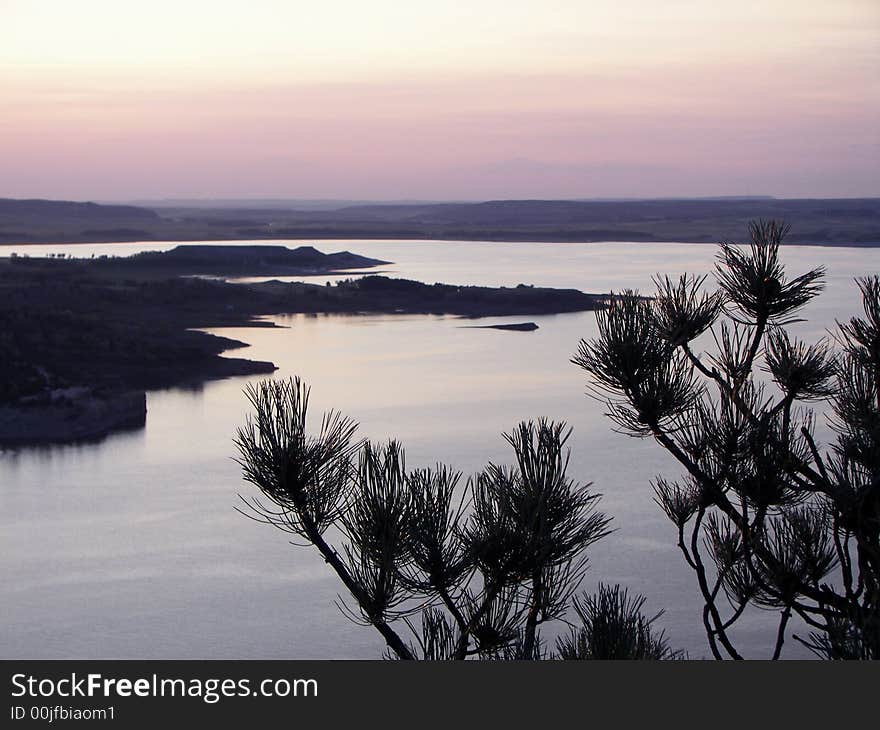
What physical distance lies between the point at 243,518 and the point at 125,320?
13.1 m

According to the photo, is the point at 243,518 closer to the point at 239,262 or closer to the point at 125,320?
the point at 125,320

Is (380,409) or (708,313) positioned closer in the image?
(708,313)

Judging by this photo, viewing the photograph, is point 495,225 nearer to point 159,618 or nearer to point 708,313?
point 159,618

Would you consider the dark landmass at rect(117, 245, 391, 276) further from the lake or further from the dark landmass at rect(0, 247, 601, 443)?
the lake

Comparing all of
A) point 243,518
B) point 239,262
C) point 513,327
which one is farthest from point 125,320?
point 239,262

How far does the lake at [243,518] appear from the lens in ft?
25.6

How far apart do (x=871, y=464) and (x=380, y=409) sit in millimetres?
11940

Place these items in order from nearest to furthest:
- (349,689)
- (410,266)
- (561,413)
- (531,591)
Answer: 1. (349,689)
2. (531,591)
3. (561,413)
4. (410,266)

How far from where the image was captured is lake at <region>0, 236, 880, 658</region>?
780 centimetres

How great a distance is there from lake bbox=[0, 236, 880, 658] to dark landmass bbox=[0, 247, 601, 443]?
658mm

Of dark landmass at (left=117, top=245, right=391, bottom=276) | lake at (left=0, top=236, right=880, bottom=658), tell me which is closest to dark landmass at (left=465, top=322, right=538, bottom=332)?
lake at (left=0, top=236, right=880, bottom=658)

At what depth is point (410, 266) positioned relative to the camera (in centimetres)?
3947

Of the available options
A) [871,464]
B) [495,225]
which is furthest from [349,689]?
[495,225]

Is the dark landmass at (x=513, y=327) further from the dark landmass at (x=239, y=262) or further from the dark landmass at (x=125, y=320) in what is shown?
the dark landmass at (x=239, y=262)
